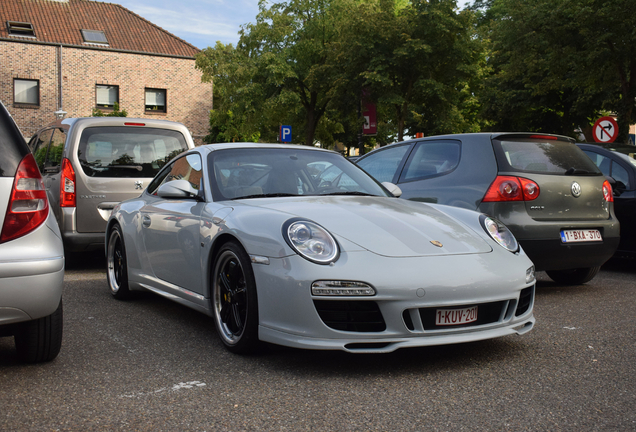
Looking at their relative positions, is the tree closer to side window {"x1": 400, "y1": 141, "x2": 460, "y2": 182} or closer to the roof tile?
side window {"x1": 400, "y1": 141, "x2": 460, "y2": 182}

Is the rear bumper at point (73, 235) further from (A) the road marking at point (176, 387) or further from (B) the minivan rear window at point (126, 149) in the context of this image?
(A) the road marking at point (176, 387)

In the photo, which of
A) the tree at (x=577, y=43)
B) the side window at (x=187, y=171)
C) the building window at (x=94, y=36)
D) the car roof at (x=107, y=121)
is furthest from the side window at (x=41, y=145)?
the building window at (x=94, y=36)

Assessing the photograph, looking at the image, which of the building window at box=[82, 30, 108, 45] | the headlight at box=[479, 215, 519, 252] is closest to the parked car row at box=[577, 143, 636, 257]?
the headlight at box=[479, 215, 519, 252]

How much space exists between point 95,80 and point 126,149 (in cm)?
3376

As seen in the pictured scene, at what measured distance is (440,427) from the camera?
2930mm

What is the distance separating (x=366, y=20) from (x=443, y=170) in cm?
1983

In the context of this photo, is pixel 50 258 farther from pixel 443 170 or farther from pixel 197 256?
pixel 443 170

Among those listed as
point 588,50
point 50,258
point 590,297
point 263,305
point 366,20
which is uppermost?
point 366,20

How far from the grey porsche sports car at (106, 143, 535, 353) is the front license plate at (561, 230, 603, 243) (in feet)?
5.85

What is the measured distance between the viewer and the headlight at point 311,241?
372 centimetres

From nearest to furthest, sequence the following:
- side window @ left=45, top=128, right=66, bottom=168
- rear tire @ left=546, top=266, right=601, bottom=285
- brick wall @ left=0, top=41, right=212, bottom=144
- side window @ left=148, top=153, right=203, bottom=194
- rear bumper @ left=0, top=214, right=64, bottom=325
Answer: rear bumper @ left=0, top=214, right=64, bottom=325
side window @ left=148, top=153, right=203, bottom=194
rear tire @ left=546, top=266, right=601, bottom=285
side window @ left=45, top=128, right=66, bottom=168
brick wall @ left=0, top=41, right=212, bottom=144

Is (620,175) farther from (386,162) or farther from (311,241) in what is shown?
(311,241)

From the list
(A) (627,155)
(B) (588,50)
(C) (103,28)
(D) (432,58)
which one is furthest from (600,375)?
(C) (103,28)

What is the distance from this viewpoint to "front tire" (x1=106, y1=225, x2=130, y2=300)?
608cm
